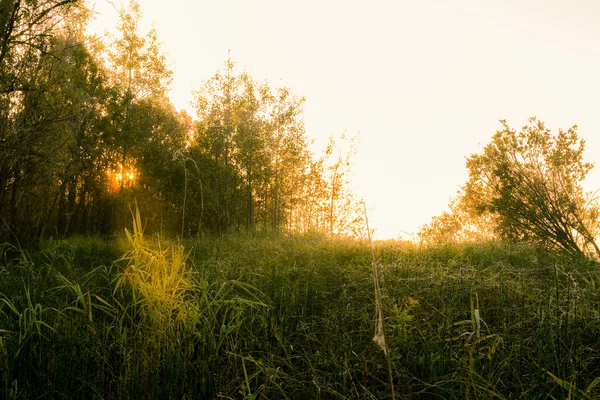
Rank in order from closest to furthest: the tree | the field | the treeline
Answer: the field < the tree < the treeline

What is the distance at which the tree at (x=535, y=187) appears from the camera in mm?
11172

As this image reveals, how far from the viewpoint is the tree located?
1117cm

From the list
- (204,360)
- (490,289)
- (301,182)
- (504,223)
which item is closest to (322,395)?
A: (204,360)

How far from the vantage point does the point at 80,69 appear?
44.2 ft

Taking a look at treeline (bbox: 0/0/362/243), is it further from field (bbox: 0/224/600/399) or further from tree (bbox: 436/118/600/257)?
field (bbox: 0/224/600/399)

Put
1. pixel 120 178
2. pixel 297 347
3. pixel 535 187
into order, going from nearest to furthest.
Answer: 1. pixel 297 347
2. pixel 535 187
3. pixel 120 178

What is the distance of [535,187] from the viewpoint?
12.1 m

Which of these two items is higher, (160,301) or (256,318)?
(160,301)

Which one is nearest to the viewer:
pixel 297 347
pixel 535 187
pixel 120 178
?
pixel 297 347

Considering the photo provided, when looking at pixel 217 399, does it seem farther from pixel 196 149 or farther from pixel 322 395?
pixel 196 149

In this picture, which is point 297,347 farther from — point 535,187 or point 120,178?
point 120,178

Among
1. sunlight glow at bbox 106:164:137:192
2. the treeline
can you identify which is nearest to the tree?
the treeline

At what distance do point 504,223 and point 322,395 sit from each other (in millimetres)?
13060

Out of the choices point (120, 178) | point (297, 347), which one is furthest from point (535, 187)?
point (120, 178)
